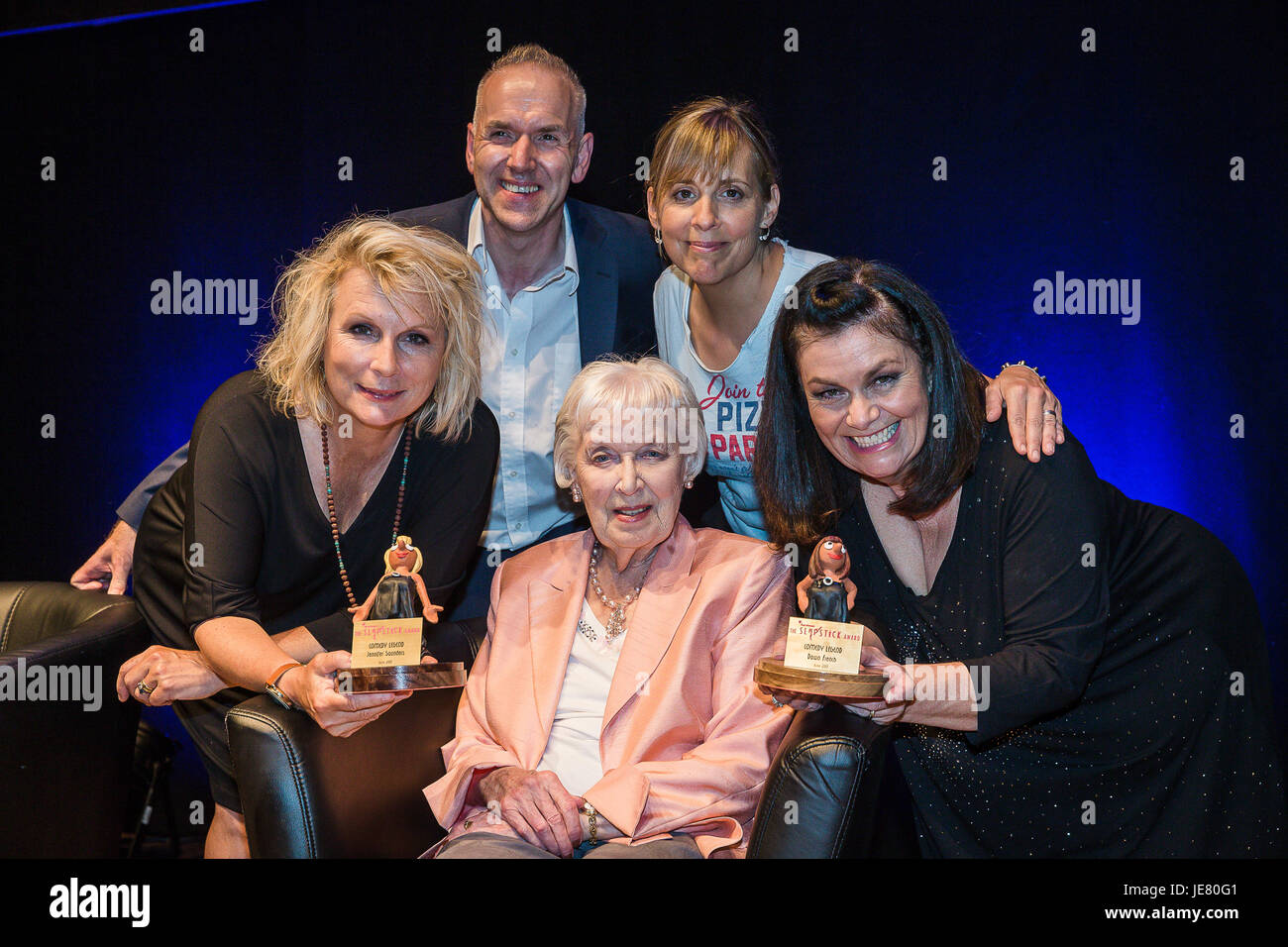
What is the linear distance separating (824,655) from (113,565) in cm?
226

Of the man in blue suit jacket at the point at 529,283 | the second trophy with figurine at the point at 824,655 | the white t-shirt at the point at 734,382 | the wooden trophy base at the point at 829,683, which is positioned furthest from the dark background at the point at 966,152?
the wooden trophy base at the point at 829,683

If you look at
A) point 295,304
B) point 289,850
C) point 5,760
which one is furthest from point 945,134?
point 5,760

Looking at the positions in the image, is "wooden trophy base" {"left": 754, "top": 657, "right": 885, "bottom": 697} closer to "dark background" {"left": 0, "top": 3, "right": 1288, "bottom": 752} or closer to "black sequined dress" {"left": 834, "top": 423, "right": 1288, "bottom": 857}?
"black sequined dress" {"left": 834, "top": 423, "right": 1288, "bottom": 857}

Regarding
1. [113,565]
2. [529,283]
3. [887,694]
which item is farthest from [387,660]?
[113,565]

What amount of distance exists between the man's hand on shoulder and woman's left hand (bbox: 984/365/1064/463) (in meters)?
2.41

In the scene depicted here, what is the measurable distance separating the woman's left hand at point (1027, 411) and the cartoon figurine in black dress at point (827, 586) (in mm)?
456

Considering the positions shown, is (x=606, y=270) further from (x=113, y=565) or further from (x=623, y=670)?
(x=113, y=565)

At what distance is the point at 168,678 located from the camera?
2.45 m

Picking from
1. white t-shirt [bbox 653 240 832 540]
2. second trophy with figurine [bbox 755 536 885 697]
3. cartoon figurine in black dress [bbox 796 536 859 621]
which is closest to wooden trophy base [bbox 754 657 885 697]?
second trophy with figurine [bbox 755 536 885 697]

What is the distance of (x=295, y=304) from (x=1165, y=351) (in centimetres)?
311

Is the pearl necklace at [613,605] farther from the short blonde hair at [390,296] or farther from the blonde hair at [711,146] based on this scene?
the blonde hair at [711,146]

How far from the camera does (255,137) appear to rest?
15.2 ft
